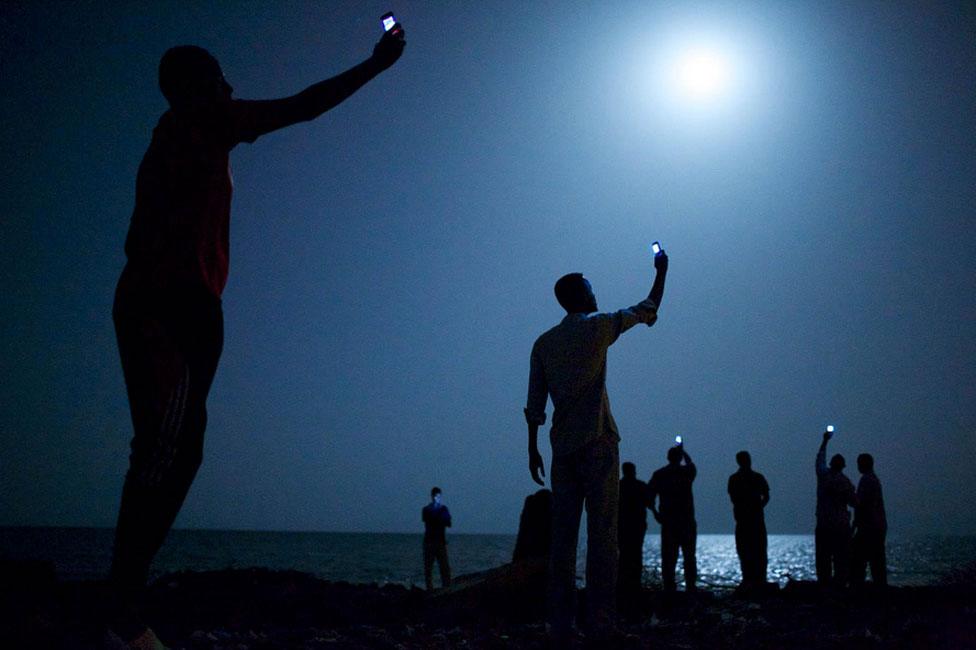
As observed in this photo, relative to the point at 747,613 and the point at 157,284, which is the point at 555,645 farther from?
the point at 747,613

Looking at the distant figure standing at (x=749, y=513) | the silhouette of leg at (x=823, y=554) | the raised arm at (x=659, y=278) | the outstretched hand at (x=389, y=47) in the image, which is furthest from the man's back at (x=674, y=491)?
the outstretched hand at (x=389, y=47)

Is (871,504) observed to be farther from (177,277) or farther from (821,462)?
(177,277)

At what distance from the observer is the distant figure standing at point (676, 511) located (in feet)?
37.6

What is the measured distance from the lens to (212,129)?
236 centimetres

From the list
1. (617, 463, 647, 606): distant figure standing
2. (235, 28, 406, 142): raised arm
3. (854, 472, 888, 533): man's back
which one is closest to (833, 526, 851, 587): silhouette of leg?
(854, 472, 888, 533): man's back

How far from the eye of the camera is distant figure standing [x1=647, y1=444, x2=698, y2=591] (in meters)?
11.5

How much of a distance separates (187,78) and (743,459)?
1102 cm

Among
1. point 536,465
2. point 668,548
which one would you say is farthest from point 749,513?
point 536,465

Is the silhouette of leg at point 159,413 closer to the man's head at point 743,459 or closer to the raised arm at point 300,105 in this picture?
the raised arm at point 300,105

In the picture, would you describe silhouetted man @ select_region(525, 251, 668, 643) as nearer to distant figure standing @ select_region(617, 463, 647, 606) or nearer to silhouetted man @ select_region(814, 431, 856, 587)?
distant figure standing @ select_region(617, 463, 647, 606)

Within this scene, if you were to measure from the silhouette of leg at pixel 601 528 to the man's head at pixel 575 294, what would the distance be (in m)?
0.94

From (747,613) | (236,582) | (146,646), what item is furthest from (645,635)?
(236,582)

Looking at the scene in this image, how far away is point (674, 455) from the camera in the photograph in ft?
37.7

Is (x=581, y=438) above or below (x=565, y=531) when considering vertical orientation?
above
